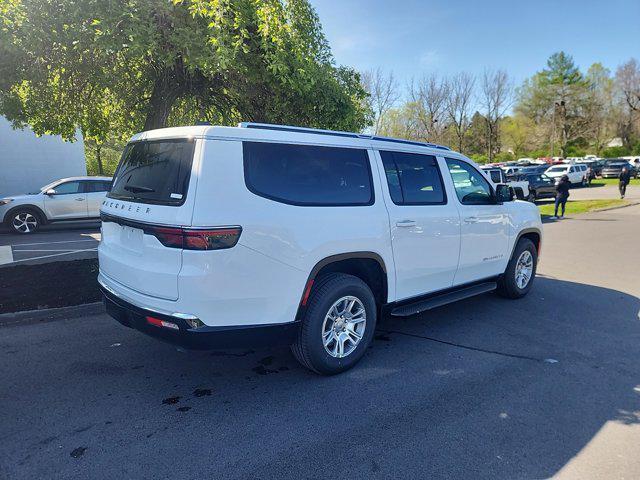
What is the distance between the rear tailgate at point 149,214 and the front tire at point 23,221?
10.4m

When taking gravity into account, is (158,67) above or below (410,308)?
above

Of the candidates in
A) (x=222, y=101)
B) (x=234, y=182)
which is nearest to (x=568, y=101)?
(x=222, y=101)

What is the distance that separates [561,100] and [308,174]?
71211mm

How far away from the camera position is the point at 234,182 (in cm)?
303

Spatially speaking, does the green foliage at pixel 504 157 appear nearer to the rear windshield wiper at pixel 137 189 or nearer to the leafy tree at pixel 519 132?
the leafy tree at pixel 519 132

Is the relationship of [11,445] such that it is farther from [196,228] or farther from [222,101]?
[222,101]

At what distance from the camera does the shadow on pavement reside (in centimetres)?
264

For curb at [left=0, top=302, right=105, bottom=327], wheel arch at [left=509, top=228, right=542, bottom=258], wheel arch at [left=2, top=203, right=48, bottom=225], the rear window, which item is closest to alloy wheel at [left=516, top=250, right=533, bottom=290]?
wheel arch at [left=509, top=228, right=542, bottom=258]

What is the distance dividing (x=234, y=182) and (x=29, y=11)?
13.9ft

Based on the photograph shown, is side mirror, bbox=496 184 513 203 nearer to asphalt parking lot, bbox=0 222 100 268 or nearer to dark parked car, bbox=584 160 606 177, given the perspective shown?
asphalt parking lot, bbox=0 222 100 268

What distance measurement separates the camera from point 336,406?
327 centimetres

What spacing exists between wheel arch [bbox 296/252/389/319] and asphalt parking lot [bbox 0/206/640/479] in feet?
2.26

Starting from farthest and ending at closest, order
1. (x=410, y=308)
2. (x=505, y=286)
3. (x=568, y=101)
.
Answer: (x=568, y=101) < (x=505, y=286) < (x=410, y=308)

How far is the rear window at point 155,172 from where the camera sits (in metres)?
3.06
